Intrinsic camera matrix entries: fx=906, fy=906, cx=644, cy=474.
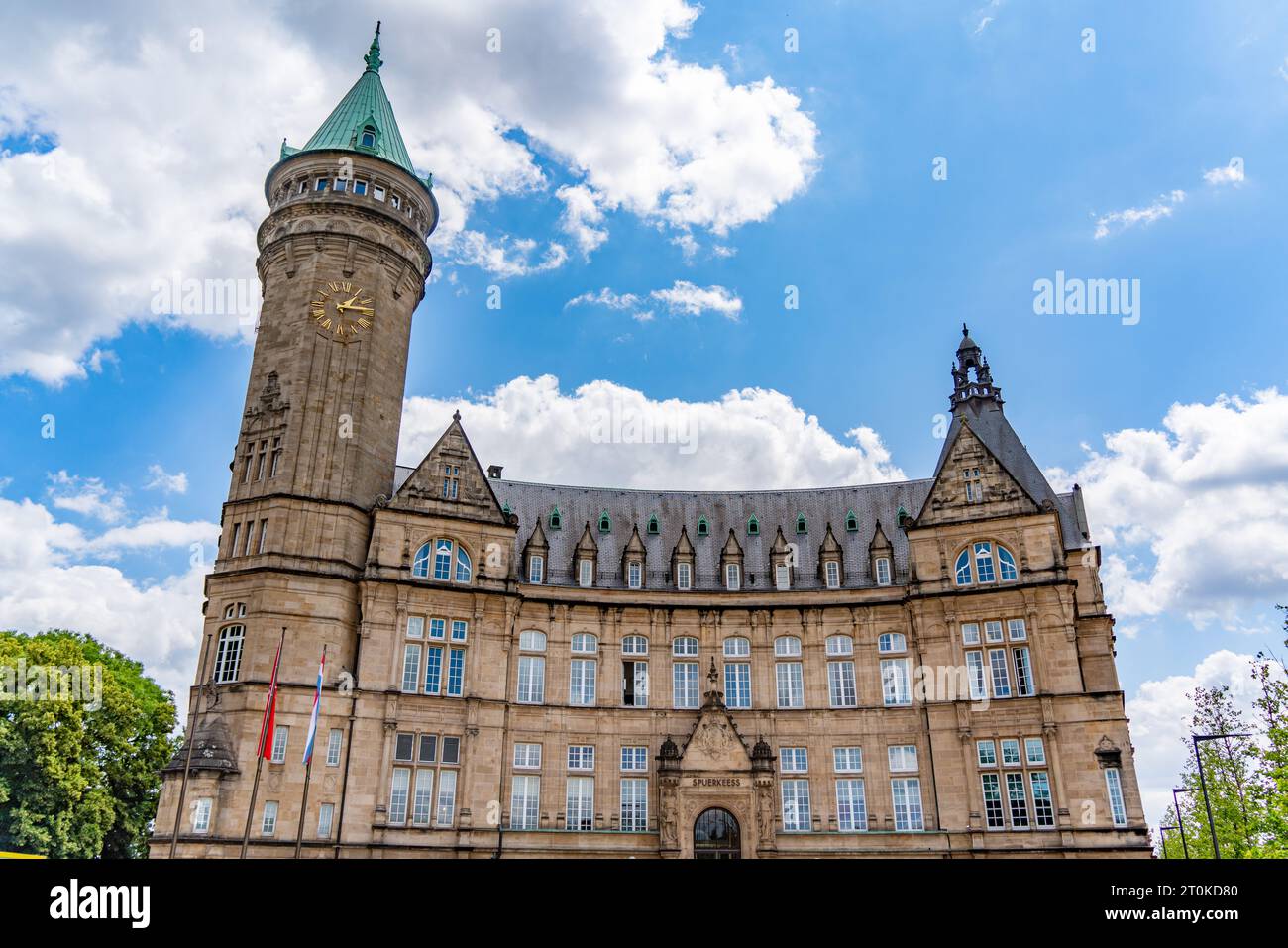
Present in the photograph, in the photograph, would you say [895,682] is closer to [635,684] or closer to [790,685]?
[790,685]

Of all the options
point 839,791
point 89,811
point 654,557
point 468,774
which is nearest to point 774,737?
point 839,791

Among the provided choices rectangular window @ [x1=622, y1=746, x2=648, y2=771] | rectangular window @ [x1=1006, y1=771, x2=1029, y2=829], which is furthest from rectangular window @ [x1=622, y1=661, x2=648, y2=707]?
rectangular window @ [x1=1006, y1=771, x2=1029, y2=829]

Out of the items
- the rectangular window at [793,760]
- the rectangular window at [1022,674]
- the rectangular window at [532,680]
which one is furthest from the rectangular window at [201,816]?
the rectangular window at [1022,674]

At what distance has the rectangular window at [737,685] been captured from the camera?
51.4 meters

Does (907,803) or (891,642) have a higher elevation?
(891,642)

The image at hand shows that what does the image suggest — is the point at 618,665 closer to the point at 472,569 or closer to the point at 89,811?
the point at 472,569

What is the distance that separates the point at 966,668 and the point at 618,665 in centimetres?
1902

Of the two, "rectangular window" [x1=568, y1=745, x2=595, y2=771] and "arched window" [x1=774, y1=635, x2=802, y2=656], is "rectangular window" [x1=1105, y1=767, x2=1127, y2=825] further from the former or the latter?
"rectangular window" [x1=568, y1=745, x2=595, y2=771]

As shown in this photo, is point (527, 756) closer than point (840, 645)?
Yes

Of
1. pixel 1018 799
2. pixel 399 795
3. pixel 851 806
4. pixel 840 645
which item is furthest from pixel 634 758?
pixel 1018 799

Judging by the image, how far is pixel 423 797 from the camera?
45.7 metres

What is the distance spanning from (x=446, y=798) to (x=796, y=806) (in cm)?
1849

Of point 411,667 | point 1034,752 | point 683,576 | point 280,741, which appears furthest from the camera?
point 683,576
